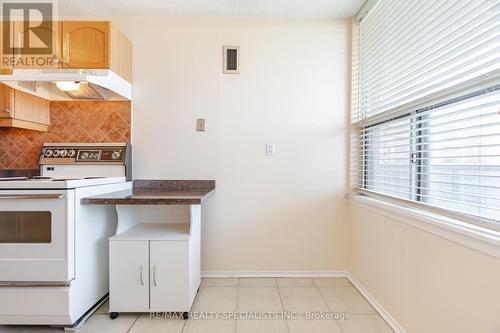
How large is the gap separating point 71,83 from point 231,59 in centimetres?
129

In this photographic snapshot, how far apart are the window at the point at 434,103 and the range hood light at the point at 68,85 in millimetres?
2271

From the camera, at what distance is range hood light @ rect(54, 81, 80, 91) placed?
215 cm

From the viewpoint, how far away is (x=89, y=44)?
6.82ft

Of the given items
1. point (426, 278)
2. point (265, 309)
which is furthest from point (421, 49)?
point (265, 309)

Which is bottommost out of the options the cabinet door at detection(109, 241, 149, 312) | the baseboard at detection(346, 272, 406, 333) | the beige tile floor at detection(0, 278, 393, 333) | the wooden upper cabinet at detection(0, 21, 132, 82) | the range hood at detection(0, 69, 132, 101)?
the beige tile floor at detection(0, 278, 393, 333)

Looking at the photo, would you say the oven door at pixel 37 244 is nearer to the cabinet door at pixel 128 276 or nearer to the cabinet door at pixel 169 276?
the cabinet door at pixel 128 276

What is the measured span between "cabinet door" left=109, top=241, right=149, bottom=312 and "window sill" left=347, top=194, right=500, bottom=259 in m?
1.60

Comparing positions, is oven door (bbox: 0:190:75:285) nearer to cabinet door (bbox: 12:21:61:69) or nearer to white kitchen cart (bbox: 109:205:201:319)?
white kitchen cart (bbox: 109:205:201:319)

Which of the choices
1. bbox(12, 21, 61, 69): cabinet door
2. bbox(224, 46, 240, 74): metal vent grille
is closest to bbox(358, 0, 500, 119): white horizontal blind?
bbox(224, 46, 240, 74): metal vent grille

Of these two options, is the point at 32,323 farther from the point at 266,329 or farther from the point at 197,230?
the point at 266,329

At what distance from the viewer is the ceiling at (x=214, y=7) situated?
2.25 m

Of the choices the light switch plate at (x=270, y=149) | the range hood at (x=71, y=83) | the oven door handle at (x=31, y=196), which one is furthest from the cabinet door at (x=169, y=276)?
the range hood at (x=71, y=83)

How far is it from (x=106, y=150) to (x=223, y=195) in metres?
1.08

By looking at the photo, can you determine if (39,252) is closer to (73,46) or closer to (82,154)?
(82,154)
